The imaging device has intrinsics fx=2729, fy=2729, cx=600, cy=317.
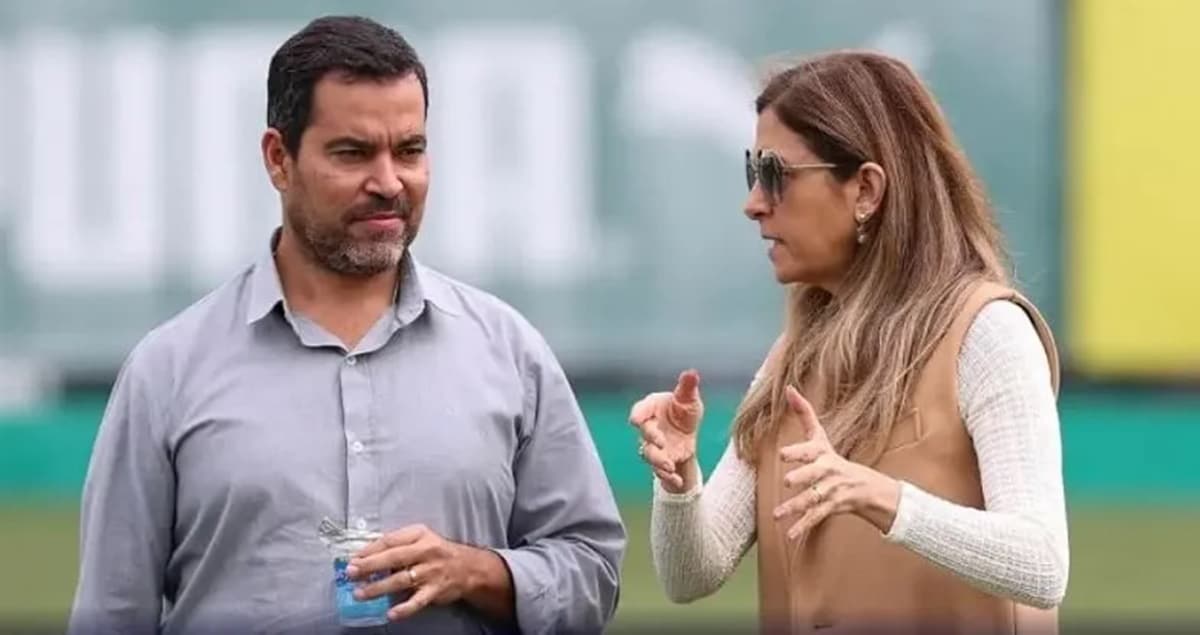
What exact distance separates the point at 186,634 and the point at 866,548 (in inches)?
42.5

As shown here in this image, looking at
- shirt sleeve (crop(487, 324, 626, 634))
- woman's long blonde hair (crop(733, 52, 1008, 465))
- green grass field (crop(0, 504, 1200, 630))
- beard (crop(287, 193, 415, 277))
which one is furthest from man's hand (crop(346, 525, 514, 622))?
green grass field (crop(0, 504, 1200, 630))

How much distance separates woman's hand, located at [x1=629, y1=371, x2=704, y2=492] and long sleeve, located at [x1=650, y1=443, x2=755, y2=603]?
0.07 meters

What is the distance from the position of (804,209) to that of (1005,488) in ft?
1.99

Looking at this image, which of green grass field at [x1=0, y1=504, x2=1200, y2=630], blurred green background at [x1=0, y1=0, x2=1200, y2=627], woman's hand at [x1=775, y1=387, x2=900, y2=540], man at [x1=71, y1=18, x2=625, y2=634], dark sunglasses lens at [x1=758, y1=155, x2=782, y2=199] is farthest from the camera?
blurred green background at [x1=0, y1=0, x2=1200, y2=627]

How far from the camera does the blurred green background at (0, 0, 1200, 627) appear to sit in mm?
14133

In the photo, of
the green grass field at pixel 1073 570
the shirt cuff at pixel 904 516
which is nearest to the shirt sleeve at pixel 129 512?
the shirt cuff at pixel 904 516

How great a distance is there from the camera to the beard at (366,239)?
14.2ft

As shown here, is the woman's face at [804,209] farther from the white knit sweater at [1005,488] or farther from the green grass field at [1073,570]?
the green grass field at [1073,570]

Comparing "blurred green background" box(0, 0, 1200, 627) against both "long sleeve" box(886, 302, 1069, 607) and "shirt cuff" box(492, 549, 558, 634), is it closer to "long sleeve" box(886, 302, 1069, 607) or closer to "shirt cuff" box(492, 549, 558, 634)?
"shirt cuff" box(492, 549, 558, 634)

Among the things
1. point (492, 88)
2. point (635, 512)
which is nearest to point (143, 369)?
point (635, 512)

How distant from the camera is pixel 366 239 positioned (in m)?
4.33

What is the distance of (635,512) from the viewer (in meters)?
13.0

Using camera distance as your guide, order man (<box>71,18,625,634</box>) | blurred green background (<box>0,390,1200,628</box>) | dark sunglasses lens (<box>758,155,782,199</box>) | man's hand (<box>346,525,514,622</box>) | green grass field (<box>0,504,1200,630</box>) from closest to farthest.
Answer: man's hand (<box>346,525,514,622</box>) → man (<box>71,18,625,634</box>) → dark sunglasses lens (<box>758,155,782,199</box>) → green grass field (<box>0,504,1200,630</box>) → blurred green background (<box>0,390,1200,628</box>)

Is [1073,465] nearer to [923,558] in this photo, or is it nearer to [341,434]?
[923,558]
